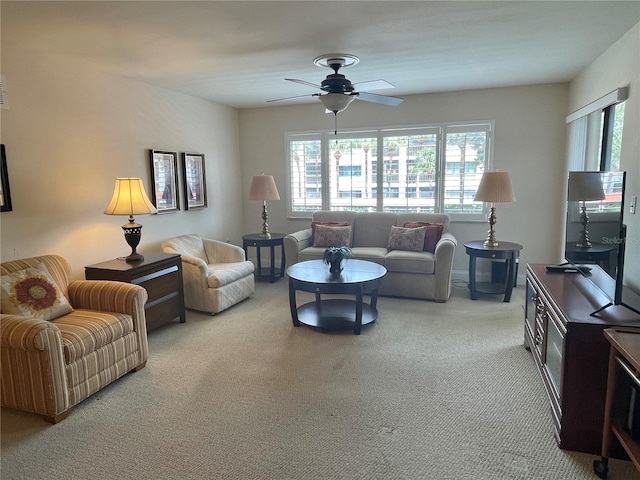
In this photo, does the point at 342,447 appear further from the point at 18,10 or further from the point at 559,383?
the point at 18,10

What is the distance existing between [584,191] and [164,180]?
4.16 m

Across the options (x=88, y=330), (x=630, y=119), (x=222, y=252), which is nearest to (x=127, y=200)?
(x=88, y=330)

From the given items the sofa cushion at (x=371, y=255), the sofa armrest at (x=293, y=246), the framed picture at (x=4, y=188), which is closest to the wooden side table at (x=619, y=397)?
the sofa cushion at (x=371, y=255)

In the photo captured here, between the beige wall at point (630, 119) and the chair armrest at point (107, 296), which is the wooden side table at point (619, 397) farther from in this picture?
the chair armrest at point (107, 296)

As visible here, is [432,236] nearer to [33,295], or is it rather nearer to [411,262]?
[411,262]

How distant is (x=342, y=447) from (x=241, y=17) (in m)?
2.68

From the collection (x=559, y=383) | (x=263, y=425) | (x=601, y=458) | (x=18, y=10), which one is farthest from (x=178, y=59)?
(x=601, y=458)

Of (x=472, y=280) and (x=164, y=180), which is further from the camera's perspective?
(x=164, y=180)

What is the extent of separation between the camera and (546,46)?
3359 mm

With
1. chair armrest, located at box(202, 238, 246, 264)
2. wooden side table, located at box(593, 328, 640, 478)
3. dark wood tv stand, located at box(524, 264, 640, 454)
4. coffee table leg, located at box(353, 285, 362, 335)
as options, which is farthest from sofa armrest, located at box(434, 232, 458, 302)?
wooden side table, located at box(593, 328, 640, 478)

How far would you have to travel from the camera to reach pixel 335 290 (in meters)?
3.54

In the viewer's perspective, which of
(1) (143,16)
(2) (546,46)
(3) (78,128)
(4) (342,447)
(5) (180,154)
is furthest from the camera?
(5) (180,154)

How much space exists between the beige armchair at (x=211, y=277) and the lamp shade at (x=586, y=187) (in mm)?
3210

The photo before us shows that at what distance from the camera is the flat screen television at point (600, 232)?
7.20ft
